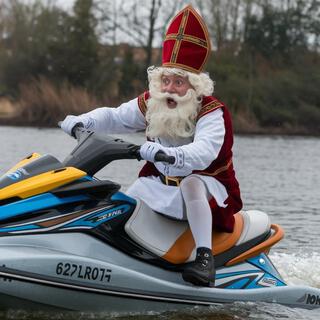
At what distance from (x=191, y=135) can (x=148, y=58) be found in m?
39.6

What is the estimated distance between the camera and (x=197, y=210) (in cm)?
462

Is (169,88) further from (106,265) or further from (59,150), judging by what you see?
(59,150)

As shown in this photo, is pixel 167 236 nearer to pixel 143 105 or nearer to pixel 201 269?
pixel 201 269

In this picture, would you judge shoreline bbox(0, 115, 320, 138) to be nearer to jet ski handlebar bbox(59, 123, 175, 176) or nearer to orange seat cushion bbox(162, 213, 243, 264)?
orange seat cushion bbox(162, 213, 243, 264)

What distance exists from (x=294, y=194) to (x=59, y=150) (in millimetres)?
7963

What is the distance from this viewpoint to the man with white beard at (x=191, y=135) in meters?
4.65

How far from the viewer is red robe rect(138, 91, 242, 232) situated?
15.6ft

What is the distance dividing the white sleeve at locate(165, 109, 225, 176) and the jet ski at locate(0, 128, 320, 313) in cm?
20

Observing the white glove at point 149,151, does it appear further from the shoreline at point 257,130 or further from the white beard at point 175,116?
the shoreline at point 257,130

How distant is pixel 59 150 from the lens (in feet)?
63.2

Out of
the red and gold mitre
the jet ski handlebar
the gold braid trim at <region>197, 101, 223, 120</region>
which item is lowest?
the jet ski handlebar

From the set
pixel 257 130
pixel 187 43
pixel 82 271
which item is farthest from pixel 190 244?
pixel 257 130

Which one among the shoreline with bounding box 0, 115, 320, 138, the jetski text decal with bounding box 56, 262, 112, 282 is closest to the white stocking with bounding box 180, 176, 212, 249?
the jetski text decal with bounding box 56, 262, 112, 282

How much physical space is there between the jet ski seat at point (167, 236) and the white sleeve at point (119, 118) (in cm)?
66
